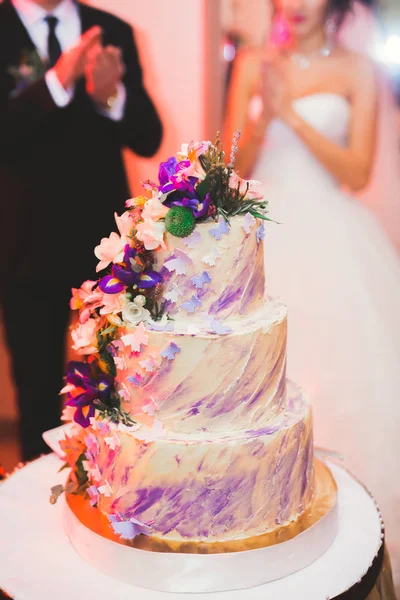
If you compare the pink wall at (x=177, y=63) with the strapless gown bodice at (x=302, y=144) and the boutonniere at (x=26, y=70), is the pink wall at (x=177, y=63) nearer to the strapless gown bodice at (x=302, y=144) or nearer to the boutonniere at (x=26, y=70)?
the strapless gown bodice at (x=302, y=144)

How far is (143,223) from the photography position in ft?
5.22

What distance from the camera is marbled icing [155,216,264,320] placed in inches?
62.6

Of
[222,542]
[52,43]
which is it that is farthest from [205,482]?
[52,43]

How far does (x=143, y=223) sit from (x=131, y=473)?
23.2 inches

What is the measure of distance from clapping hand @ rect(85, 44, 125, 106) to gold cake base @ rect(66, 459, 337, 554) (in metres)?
1.71

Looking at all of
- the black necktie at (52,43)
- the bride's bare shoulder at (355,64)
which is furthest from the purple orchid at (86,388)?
the bride's bare shoulder at (355,64)

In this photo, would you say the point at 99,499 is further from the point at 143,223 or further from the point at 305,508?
the point at 143,223

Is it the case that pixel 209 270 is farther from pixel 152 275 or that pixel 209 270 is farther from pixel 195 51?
pixel 195 51

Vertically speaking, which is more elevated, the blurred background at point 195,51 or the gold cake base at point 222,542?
the blurred background at point 195,51

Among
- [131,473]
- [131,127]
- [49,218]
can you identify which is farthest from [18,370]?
[131,473]

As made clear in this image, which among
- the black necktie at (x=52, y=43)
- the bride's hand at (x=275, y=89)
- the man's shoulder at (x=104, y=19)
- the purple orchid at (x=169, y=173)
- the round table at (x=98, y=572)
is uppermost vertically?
the man's shoulder at (x=104, y=19)

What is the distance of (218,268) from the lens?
1.60 metres

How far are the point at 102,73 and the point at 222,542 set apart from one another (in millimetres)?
1999

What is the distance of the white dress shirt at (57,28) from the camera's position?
9.10 ft
